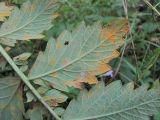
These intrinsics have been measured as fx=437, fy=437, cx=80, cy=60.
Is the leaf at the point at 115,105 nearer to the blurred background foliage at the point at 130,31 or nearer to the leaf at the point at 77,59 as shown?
the leaf at the point at 77,59

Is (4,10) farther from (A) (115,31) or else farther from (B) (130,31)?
(B) (130,31)

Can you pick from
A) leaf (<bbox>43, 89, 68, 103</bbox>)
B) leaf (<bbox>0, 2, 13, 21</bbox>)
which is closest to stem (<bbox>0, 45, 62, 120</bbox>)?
leaf (<bbox>43, 89, 68, 103</bbox>)

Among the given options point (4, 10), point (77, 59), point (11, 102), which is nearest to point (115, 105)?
point (77, 59)

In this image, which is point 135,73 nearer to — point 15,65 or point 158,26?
point 158,26

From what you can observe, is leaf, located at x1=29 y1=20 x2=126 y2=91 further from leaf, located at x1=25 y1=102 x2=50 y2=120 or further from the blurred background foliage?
the blurred background foliage

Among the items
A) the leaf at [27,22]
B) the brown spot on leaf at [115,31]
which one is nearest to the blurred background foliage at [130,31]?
the leaf at [27,22]

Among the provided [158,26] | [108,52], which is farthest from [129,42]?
[108,52]
